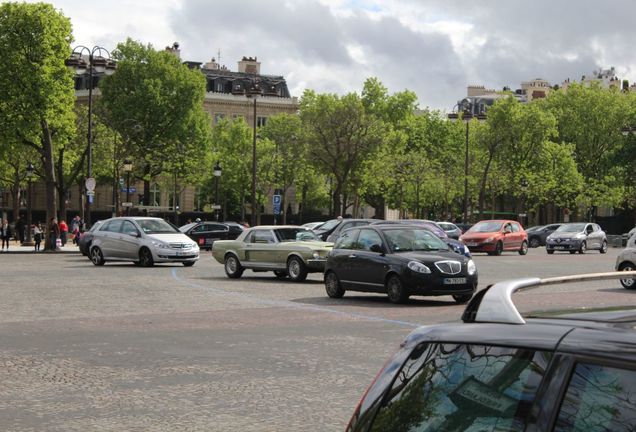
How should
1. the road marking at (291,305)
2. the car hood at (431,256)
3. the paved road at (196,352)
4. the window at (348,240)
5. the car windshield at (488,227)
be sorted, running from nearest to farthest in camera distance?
the paved road at (196,352)
the road marking at (291,305)
the car hood at (431,256)
the window at (348,240)
the car windshield at (488,227)

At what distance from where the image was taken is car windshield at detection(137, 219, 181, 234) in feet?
112

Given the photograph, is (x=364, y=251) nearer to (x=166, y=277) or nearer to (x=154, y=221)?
(x=166, y=277)

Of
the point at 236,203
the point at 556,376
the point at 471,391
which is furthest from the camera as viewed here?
the point at 236,203

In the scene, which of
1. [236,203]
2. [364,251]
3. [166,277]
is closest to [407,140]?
[236,203]

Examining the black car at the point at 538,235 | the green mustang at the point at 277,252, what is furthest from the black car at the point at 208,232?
the green mustang at the point at 277,252

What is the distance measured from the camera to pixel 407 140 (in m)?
101

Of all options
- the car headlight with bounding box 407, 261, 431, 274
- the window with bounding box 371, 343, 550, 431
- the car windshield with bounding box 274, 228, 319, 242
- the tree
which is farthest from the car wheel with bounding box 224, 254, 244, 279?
the window with bounding box 371, 343, 550, 431

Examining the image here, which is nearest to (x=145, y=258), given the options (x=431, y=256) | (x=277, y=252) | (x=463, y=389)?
(x=277, y=252)

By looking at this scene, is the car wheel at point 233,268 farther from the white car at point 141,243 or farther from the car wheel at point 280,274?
the white car at point 141,243

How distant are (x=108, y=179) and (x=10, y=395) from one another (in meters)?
91.0

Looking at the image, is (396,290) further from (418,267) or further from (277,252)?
(277,252)

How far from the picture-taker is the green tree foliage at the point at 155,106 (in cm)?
7775

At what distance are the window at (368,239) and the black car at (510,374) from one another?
1752 centimetres

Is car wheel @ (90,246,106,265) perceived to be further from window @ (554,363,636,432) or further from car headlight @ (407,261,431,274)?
window @ (554,363,636,432)
